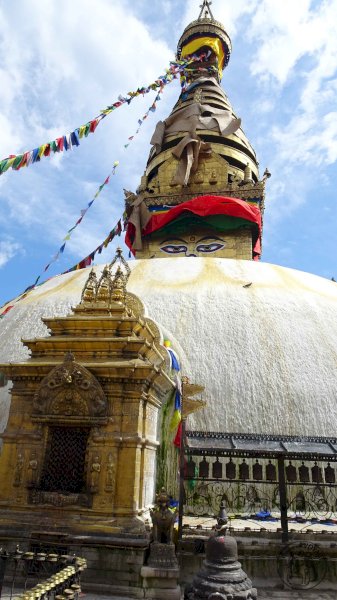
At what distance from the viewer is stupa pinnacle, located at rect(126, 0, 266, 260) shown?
17.7m

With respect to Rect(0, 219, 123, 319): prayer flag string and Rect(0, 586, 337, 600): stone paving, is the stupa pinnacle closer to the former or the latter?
Rect(0, 219, 123, 319): prayer flag string

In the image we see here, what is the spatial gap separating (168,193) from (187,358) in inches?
479

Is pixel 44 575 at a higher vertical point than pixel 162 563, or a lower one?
lower

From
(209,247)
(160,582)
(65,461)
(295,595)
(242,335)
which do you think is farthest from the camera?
(209,247)

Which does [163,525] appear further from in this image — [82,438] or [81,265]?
[81,265]

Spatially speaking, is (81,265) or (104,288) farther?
(81,265)

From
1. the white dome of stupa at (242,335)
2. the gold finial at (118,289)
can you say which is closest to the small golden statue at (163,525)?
the white dome of stupa at (242,335)

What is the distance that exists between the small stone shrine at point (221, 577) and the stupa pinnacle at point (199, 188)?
46.2ft

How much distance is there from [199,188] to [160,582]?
54.2ft

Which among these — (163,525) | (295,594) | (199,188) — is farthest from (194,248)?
(295,594)

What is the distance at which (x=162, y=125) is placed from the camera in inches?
864

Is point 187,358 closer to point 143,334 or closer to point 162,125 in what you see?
point 143,334

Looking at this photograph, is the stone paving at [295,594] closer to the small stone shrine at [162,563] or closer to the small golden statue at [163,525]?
the small stone shrine at [162,563]

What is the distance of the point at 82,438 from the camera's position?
5.69m
